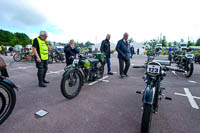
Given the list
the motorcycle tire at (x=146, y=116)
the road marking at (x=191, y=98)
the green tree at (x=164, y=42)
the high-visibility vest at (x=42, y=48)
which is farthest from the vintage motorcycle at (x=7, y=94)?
the green tree at (x=164, y=42)

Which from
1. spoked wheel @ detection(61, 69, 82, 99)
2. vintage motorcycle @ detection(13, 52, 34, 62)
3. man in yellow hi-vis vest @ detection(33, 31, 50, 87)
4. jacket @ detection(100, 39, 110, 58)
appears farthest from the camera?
vintage motorcycle @ detection(13, 52, 34, 62)

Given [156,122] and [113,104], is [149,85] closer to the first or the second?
[156,122]

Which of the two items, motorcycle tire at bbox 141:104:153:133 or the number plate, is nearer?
motorcycle tire at bbox 141:104:153:133

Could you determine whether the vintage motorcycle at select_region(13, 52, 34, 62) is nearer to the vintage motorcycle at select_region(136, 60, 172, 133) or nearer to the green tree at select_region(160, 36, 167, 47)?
the vintage motorcycle at select_region(136, 60, 172, 133)

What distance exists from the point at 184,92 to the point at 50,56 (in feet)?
30.8

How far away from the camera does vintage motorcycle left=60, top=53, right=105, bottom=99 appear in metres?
2.71

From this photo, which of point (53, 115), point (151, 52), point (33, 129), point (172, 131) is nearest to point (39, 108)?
point (53, 115)

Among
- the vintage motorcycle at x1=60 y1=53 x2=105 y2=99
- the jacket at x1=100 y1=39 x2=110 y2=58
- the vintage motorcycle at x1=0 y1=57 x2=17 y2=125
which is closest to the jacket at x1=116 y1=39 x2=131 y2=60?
the jacket at x1=100 y1=39 x2=110 y2=58

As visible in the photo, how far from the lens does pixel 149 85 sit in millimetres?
1815

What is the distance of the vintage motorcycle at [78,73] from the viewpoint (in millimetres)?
2709

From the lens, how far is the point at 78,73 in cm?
300

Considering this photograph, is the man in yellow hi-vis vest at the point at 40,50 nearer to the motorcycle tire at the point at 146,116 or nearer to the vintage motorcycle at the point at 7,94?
the vintage motorcycle at the point at 7,94

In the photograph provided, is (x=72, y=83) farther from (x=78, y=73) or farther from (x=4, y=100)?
(x=4, y=100)

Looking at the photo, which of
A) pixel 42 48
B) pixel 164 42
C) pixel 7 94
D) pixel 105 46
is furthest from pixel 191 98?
pixel 164 42
